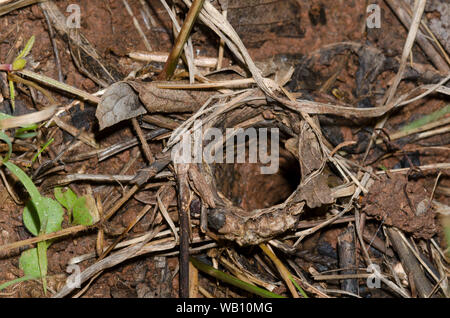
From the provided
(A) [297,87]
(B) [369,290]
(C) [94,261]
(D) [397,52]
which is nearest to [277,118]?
(A) [297,87]

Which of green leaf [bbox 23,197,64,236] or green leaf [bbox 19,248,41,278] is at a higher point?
green leaf [bbox 23,197,64,236]

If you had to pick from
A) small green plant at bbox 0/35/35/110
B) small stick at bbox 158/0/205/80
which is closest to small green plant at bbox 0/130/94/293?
small green plant at bbox 0/35/35/110

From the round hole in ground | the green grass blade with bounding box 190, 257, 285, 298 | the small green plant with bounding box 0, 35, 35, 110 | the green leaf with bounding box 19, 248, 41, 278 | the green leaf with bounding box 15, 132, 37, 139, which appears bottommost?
the green grass blade with bounding box 190, 257, 285, 298

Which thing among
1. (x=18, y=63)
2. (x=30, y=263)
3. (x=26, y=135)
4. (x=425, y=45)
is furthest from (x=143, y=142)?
(x=425, y=45)

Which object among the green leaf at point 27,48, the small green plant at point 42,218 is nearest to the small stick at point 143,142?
the small green plant at point 42,218

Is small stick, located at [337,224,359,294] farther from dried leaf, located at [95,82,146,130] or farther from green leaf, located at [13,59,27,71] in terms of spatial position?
green leaf, located at [13,59,27,71]

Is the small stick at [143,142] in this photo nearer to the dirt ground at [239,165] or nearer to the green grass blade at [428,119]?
the dirt ground at [239,165]

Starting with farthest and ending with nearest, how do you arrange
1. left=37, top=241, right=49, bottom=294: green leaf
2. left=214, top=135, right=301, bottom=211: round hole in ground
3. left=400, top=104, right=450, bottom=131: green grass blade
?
1. left=214, top=135, right=301, bottom=211: round hole in ground
2. left=400, top=104, right=450, bottom=131: green grass blade
3. left=37, top=241, right=49, bottom=294: green leaf

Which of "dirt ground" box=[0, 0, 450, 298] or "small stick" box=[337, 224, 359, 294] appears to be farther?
"small stick" box=[337, 224, 359, 294]
